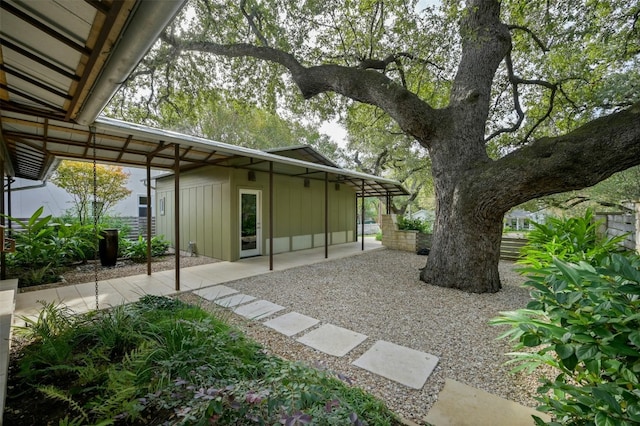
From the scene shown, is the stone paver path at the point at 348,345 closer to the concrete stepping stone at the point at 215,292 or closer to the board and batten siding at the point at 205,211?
the concrete stepping stone at the point at 215,292

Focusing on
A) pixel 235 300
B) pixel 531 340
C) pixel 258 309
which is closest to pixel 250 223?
pixel 235 300

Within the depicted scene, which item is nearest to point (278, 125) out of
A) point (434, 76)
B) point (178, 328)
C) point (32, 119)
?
point (434, 76)

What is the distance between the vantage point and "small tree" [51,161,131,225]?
30.4ft

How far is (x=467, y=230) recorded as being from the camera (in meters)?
4.92

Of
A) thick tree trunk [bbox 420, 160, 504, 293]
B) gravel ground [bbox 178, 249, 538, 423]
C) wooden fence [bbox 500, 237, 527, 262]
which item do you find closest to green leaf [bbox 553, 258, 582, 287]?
gravel ground [bbox 178, 249, 538, 423]

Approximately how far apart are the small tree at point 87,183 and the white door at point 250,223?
536 cm

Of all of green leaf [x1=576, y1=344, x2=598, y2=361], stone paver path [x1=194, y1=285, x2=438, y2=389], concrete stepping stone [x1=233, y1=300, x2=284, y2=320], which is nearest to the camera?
green leaf [x1=576, y1=344, x2=598, y2=361]

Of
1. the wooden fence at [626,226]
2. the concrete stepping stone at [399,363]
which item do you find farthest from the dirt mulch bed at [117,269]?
the wooden fence at [626,226]

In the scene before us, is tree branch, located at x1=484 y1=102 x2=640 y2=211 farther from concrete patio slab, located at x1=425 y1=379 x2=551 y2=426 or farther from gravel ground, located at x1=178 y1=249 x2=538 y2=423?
concrete patio slab, located at x1=425 y1=379 x2=551 y2=426

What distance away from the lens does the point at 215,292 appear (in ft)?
15.4

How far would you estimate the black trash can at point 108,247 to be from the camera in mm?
6336

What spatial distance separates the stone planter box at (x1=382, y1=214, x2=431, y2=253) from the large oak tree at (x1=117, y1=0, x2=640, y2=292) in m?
4.37

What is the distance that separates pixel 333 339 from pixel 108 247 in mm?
6253

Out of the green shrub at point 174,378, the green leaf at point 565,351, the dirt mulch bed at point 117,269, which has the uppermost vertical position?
the green leaf at point 565,351
